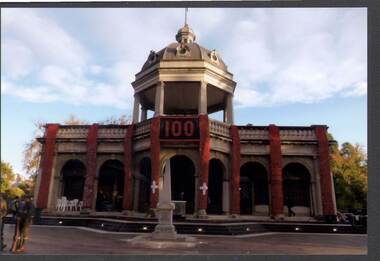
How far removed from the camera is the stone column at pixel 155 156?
15534 mm

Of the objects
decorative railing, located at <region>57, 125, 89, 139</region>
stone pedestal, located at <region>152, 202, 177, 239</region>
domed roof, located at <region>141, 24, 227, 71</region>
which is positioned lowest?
stone pedestal, located at <region>152, 202, 177, 239</region>

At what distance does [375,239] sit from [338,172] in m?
6.15

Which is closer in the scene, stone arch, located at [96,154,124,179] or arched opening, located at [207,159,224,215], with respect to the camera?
arched opening, located at [207,159,224,215]

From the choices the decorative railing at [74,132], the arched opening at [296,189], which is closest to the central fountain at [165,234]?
the decorative railing at [74,132]

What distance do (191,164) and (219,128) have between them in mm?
2539

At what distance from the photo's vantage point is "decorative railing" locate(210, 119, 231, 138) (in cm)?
1675

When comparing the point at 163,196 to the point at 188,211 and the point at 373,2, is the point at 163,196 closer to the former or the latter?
the point at 188,211

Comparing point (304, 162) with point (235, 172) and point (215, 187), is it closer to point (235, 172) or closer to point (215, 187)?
point (235, 172)

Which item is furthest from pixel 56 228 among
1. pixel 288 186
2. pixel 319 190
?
pixel 319 190

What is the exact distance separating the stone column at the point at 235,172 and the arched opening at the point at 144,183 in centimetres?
421

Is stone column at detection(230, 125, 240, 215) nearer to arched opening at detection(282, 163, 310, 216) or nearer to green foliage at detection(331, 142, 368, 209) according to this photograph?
arched opening at detection(282, 163, 310, 216)

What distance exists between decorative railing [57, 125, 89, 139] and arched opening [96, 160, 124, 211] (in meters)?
1.97

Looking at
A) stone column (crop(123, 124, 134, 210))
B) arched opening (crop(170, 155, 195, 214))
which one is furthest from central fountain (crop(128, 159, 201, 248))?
arched opening (crop(170, 155, 195, 214))

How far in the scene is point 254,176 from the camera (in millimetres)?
17188
